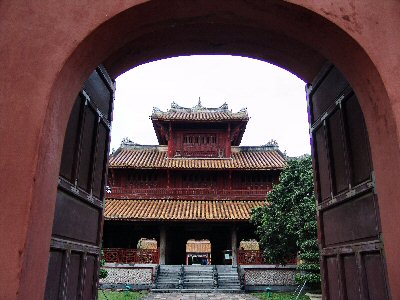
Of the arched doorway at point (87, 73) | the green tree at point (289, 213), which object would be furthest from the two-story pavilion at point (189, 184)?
the arched doorway at point (87, 73)

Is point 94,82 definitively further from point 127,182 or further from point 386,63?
point 127,182

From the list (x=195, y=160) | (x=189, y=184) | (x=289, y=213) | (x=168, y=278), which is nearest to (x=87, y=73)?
(x=289, y=213)

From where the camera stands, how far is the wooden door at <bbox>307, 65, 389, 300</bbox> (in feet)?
12.6

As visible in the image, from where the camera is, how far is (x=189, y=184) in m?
24.3

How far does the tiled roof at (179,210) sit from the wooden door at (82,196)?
51.3ft

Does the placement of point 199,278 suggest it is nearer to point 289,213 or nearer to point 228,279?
point 228,279

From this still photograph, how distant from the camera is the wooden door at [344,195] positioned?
12.6ft

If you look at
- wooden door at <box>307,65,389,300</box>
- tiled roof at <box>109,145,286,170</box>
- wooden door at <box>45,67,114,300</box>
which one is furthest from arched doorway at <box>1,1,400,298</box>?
tiled roof at <box>109,145,286,170</box>

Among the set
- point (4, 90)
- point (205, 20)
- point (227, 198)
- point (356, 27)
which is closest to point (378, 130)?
point (356, 27)

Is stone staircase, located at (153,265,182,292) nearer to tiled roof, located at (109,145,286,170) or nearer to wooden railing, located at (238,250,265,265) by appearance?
wooden railing, located at (238,250,265,265)

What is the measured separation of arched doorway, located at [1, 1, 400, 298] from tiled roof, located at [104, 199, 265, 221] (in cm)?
1728

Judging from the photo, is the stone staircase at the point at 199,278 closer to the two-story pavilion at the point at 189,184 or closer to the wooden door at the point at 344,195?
the two-story pavilion at the point at 189,184

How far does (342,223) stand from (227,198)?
62.3 feet

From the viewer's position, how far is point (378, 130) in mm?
3533
